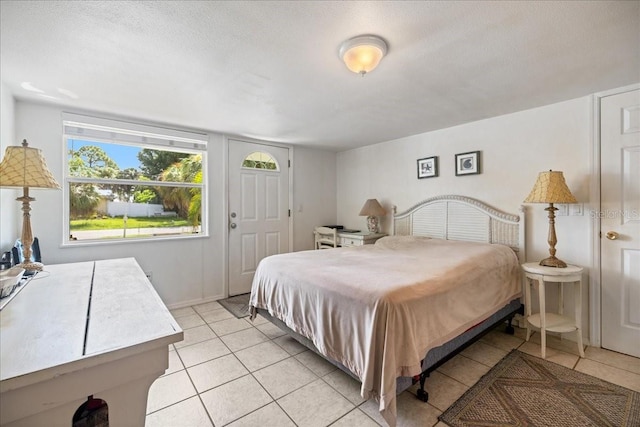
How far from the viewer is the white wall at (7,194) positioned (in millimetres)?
2057

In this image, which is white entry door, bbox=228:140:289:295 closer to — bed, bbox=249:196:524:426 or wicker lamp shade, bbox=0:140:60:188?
bed, bbox=249:196:524:426

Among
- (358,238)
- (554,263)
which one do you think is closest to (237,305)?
(358,238)

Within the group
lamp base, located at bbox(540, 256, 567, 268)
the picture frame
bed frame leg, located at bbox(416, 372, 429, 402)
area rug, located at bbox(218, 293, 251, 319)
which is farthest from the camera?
area rug, located at bbox(218, 293, 251, 319)

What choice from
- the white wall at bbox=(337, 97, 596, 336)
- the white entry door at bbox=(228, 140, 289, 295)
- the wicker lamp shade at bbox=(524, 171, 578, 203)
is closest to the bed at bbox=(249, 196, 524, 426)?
the white wall at bbox=(337, 97, 596, 336)

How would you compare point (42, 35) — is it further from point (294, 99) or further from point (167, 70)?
point (294, 99)

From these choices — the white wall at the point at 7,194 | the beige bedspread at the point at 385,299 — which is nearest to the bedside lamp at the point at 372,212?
the beige bedspread at the point at 385,299

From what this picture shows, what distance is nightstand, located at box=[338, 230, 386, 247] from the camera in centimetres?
379

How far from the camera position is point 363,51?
159cm

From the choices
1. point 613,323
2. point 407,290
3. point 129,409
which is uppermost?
point 407,290

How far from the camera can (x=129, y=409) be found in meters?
0.87

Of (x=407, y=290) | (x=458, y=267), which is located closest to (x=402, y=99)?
(x=458, y=267)

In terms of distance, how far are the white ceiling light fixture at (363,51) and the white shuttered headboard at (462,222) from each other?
2.11 meters

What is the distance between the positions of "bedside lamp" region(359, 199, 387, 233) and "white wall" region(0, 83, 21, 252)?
3502mm

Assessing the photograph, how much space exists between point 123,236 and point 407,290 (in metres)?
3.06
